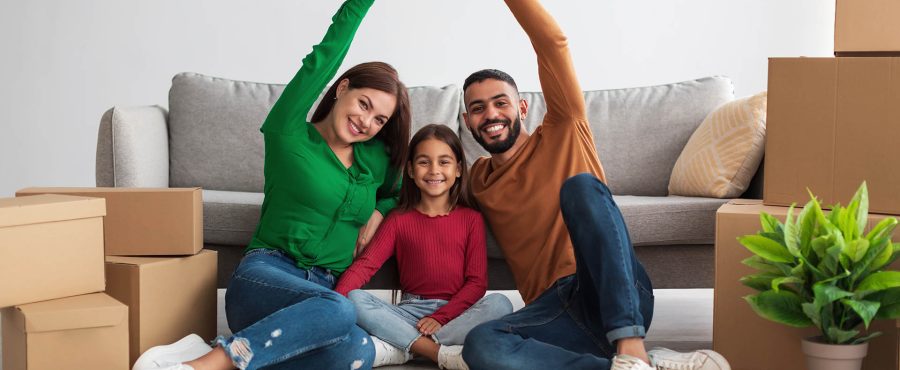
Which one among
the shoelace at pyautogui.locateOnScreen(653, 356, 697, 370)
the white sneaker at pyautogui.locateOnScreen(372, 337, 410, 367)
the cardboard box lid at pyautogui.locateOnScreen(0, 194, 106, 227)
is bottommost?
the white sneaker at pyautogui.locateOnScreen(372, 337, 410, 367)

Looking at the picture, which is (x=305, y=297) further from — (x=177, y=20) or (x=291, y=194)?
(x=177, y=20)

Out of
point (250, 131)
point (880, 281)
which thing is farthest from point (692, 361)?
point (250, 131)

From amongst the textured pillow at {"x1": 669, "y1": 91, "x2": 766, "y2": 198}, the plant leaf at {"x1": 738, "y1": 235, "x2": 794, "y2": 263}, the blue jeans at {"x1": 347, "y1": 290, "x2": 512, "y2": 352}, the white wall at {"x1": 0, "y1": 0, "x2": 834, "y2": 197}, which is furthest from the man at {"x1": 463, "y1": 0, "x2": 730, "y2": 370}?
the white wall at {"x1": 0, "y1": 0, "x2": 834, "y2": 197}

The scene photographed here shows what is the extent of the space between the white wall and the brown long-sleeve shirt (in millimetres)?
1792

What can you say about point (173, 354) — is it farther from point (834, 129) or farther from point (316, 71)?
point (834, 129)

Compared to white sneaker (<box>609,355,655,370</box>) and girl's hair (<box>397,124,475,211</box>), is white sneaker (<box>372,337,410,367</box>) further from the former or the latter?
white sneaker (<box>609,355,655,370</box>)

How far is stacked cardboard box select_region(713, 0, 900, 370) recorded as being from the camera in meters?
2.02

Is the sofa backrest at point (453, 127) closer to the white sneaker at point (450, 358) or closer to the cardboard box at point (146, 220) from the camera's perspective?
the cardboard box at point (146, 220)

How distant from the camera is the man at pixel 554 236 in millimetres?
1922

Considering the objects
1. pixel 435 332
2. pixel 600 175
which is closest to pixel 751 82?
pixel 600 175

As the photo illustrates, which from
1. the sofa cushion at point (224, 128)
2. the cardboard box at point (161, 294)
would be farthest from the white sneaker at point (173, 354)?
the sofa cushion at point (224, 128)

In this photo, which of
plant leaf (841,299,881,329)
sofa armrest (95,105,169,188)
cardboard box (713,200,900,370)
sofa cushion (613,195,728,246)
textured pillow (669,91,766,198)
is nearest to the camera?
plant leaf (841,299,881,329)

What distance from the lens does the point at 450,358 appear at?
220 cm

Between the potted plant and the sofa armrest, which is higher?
the sofa armrest
